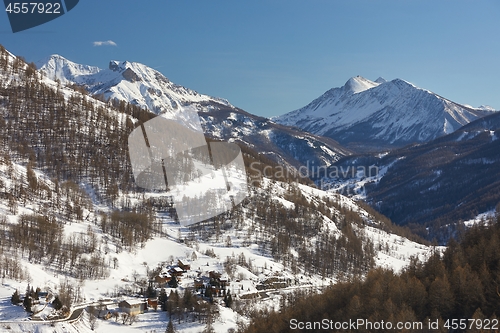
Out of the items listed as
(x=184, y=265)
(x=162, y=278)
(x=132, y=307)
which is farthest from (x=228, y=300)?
(x=184, y=265)

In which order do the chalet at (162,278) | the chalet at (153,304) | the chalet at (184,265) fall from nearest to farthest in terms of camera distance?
the chalet at (153,304) < the chalet at (162,278) < the chalet at (184,265)

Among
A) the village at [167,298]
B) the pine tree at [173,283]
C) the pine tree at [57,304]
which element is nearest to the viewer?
the village at [167,298]

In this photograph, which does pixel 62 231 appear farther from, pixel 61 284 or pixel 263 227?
pixel 263 227

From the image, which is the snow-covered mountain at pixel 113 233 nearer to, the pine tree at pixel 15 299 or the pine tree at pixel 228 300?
the pine tree at pixel 15 299

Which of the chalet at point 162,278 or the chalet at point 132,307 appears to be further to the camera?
the chalet at point 162,278

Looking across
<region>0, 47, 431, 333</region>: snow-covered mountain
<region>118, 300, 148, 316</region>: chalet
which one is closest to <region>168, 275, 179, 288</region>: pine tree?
<region>0, 47, 431, 333</region>: snow-covered mountain

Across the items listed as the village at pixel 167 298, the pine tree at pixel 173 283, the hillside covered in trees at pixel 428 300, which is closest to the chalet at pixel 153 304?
the village at pixel 167 298

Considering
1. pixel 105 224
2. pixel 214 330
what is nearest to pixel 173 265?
pixel 105 224

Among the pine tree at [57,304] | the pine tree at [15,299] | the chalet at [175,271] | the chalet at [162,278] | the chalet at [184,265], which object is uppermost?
the chalet at [184,265]

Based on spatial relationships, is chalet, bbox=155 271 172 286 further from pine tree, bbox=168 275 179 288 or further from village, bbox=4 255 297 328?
pine tree, bbox=168 275 179 288
